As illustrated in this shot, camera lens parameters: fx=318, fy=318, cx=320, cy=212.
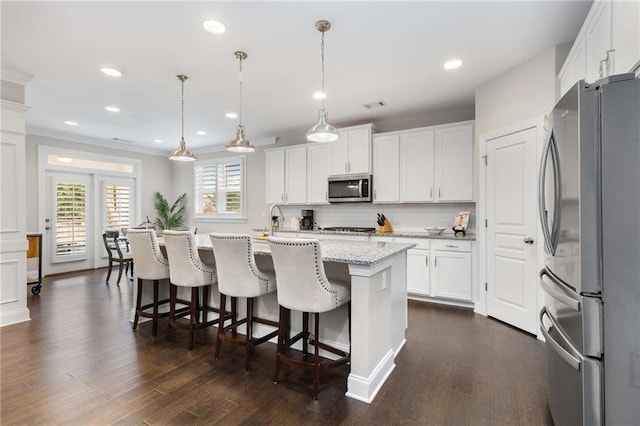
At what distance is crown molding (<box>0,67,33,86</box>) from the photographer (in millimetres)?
3404

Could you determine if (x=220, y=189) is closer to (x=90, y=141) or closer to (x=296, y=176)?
(x=296, y=176)

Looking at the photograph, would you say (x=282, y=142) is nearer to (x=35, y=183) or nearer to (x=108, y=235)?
(x=108, y=235)

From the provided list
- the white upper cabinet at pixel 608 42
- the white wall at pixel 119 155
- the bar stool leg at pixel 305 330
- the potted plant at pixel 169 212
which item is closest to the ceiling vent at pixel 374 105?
the white upper cabinet at pixel 608 42

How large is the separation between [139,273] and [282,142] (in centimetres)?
389

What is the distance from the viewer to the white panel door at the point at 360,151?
4992mm

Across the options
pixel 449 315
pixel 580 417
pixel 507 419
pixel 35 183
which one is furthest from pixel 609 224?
pixel 35 183

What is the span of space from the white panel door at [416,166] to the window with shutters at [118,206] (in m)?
6.16

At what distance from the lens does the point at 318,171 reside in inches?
219

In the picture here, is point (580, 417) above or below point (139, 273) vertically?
below

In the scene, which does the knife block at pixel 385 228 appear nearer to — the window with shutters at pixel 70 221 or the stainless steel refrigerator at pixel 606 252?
the stainless steel refrigerator at pixel 606 252

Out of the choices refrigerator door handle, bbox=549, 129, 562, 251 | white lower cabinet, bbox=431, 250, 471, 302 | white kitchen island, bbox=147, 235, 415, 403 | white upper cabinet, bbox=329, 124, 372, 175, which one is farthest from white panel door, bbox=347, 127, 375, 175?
refrigerator door handle, bbox=549, 129, 562, 251

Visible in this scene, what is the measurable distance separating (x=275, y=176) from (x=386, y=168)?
2.22 metres

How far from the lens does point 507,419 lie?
191 centimetres

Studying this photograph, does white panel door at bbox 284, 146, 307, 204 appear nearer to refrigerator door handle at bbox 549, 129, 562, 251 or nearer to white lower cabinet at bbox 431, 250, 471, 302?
white lower cabinet at bbox 431, 250, 471, 302
